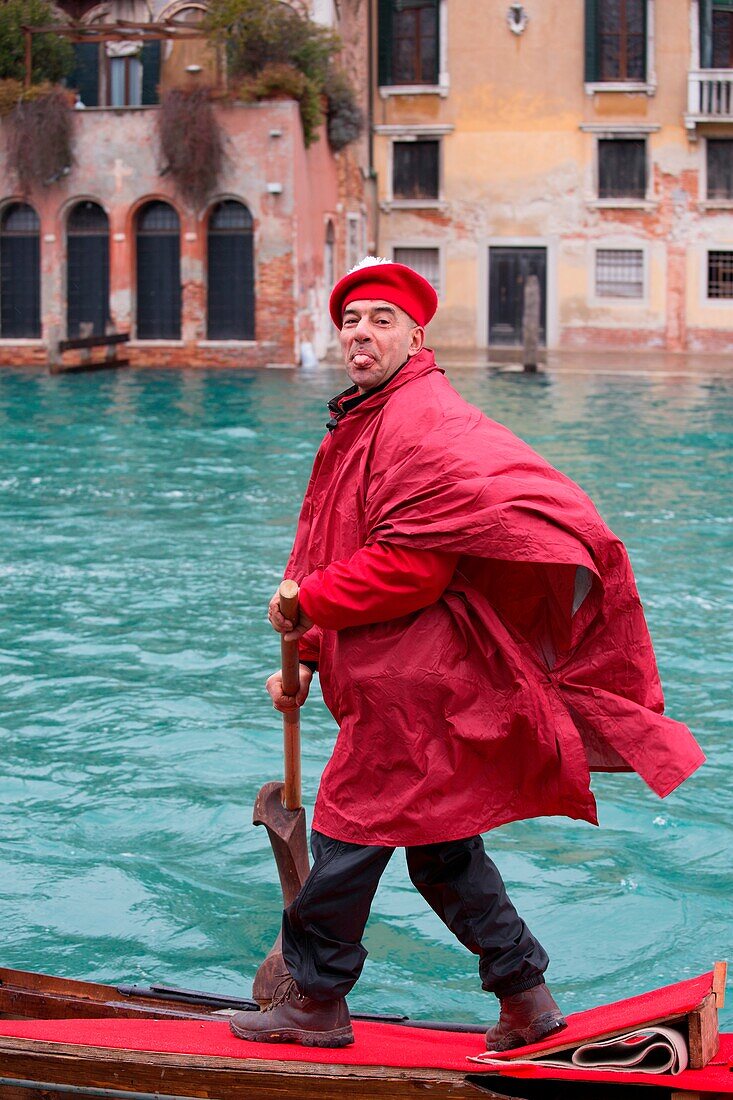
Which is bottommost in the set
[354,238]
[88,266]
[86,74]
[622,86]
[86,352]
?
[86,352]

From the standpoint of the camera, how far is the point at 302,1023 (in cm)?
301

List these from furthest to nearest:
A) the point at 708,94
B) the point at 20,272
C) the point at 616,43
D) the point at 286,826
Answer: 1. the point at 616,43
2. the point at 708,94
3. the point at 20,272
4. the point at 286,826

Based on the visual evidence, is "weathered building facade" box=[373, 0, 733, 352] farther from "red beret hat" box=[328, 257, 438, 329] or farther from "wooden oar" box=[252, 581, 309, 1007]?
"red beret hat" box=[328, 257, 438, 329]

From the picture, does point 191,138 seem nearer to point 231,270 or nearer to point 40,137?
point 231,270

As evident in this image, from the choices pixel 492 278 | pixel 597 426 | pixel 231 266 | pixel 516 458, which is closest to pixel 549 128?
pixel 492 278

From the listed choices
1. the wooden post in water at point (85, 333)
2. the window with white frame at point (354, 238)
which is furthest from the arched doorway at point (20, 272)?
the window with white frame at point (354, 238)

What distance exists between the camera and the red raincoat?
2.79 metres

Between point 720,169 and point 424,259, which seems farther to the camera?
point 424,259

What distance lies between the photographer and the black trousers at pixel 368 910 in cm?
288

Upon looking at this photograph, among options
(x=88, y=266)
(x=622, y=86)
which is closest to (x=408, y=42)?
(x=622, y=86)

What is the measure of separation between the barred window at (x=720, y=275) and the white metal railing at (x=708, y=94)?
9.01 ft

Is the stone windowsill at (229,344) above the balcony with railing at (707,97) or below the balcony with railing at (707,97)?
below

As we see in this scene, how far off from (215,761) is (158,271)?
2107 centimetres

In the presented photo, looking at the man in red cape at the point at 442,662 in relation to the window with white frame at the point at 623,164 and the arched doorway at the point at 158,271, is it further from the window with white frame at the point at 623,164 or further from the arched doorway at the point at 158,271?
the window with white frame at the point at 623,164
